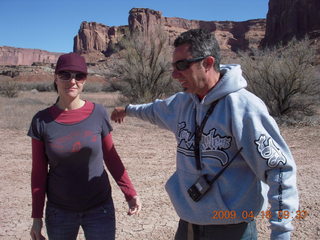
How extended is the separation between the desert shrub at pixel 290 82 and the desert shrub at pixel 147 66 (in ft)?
21.5

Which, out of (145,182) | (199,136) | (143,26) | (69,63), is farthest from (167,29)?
(199,136)

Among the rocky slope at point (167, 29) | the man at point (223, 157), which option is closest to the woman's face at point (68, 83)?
the man at point (223, 157)

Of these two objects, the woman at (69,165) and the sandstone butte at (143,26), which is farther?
the sandstone butte at (143,26)

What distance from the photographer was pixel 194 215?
66.3 inches

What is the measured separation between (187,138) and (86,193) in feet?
2.52

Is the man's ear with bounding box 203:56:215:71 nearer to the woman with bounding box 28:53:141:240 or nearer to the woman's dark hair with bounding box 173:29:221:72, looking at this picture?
the woman's dark hair with bounding box 173:29:221:72

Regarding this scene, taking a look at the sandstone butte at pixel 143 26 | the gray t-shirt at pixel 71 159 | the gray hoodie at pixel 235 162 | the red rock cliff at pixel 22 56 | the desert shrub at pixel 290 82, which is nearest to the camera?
the gray hoodie at pixel 235 162

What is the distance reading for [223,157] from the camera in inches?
62.3

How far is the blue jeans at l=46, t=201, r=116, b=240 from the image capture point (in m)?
1.99

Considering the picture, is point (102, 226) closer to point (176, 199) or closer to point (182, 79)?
point (176, 199)

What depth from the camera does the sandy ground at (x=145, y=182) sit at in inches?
149

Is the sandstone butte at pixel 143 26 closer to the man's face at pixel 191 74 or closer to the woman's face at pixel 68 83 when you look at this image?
the woman's face at pixel 68 83

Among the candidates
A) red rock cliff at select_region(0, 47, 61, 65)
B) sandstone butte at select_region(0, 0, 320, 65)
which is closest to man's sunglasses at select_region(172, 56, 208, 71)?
sandstone butte at select_region(0, 0, 320, 65)

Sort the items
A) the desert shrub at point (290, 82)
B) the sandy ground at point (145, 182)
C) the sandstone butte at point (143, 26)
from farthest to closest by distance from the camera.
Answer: the sandstone butte at point (143, 26)
the desert shrub at point (290, 82)
the sandy ground at point (145, 182)
